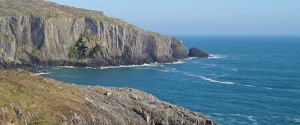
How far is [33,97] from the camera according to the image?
196 ft

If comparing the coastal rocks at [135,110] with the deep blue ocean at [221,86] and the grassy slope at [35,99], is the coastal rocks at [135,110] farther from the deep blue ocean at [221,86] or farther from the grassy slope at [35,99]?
the deep blue ocean at [221,86]

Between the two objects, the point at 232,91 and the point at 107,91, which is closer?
the point at 107,91

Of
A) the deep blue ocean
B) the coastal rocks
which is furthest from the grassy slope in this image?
the deep blue ocean

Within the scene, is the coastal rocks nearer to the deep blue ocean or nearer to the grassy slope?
the grassy slope

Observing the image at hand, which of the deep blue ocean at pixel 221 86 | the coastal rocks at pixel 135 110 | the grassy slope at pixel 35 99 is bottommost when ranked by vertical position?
the deep blue ocean at pixel 221 86

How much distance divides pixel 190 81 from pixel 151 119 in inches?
3466

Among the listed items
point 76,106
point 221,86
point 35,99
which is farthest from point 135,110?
point 221,86

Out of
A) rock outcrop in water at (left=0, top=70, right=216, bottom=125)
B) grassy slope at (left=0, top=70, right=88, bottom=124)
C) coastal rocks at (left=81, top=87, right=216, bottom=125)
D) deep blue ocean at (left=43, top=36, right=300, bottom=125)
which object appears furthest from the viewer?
deep blue ocean at (left=43, top=36, right=300, bottom=125)

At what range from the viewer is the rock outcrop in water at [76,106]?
54650 millimetres

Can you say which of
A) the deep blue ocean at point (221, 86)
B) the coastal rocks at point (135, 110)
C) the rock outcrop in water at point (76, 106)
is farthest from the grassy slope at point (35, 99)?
the deep blue ocean at point (221, 86)

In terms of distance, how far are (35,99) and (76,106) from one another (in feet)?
18.6

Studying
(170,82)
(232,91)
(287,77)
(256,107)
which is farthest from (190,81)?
(256,107)

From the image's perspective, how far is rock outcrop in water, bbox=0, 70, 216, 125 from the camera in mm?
54650

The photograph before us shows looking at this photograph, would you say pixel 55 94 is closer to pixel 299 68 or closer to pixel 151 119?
pixel 151 119
